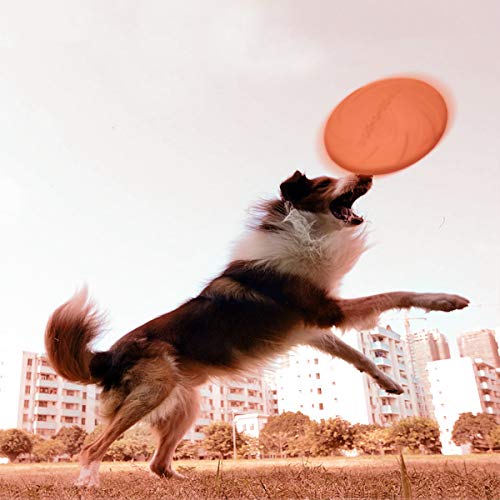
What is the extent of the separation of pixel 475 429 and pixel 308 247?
43.3 feet

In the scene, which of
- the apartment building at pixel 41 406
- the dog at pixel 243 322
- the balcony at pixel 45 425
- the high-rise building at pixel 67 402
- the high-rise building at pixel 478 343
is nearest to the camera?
the dog at pixel 243 322

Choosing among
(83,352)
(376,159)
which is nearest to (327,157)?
(376,159)

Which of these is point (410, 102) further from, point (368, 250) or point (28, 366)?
point (28, 366)

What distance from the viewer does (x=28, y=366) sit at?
10812 mm

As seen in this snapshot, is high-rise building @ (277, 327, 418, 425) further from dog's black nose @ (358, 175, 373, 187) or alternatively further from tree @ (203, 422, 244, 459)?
dog's black nose @ (358, 175, 373, 187)

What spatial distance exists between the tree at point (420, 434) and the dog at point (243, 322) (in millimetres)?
8900

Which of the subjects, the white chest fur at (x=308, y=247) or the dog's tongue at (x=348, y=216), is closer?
the white chest fur at (x=308, y=247)

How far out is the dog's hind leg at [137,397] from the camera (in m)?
3.18

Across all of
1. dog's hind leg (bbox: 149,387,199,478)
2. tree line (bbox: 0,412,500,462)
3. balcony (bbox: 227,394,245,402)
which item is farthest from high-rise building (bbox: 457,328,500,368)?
dog's hind leg (bbox: 149,387,199,478)

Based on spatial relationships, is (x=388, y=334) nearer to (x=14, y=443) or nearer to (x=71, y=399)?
(x=71, y=399)

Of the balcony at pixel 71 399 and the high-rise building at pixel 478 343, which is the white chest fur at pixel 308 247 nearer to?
the high-rise building at pixel 478 343

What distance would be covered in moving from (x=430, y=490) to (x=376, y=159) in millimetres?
2278

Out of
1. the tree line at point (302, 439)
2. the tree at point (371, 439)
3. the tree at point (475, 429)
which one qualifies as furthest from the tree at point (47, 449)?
the tree at point (475, 429)

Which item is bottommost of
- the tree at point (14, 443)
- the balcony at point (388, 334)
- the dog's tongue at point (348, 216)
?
the tree at point (14, 443)
